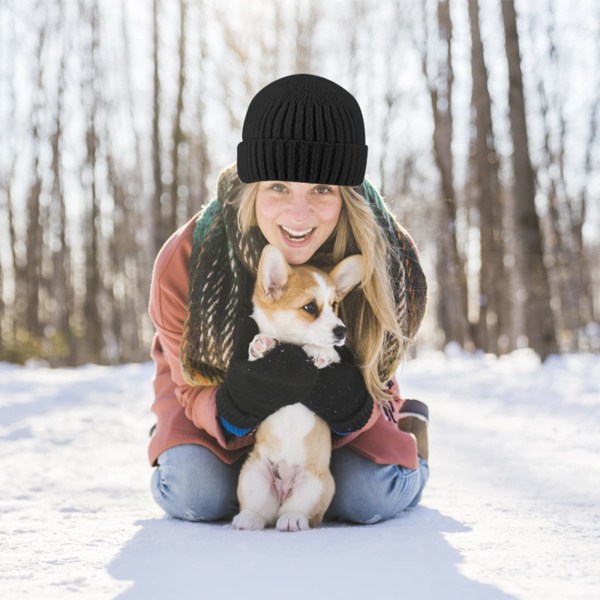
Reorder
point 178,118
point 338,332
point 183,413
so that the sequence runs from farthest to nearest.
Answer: point 178,118, point 183,413, point 338,332

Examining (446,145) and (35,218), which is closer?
(446,145)

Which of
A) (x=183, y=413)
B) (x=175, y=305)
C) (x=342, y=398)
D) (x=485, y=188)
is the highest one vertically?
(x=485, y=188)

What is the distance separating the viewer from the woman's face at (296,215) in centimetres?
271

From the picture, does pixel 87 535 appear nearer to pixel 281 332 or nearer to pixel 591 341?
pixel 281 332

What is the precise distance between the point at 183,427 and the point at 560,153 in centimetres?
2327

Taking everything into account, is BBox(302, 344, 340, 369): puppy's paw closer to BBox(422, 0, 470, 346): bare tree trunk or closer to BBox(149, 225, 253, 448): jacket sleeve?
BBox(149, 225, 253, 448): jacket sleeve

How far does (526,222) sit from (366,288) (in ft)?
27.2

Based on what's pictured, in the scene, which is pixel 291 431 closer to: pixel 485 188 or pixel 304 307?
pixel 304 307

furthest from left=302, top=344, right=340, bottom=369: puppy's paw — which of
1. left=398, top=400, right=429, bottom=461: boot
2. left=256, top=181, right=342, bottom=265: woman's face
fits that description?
left=398, top=400, right=429, bottom=461: boot

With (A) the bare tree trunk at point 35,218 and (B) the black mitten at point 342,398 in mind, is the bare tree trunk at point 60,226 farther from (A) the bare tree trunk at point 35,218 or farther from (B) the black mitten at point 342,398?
(B) the black mitten at point 342,398

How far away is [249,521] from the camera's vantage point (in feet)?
8.70

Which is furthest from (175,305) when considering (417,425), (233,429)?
(417,425)

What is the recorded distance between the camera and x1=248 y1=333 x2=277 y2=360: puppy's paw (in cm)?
258

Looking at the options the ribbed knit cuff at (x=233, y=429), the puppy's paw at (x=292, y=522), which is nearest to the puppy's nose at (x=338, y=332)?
the ribbed knit cuff at (x=233, y=429)
